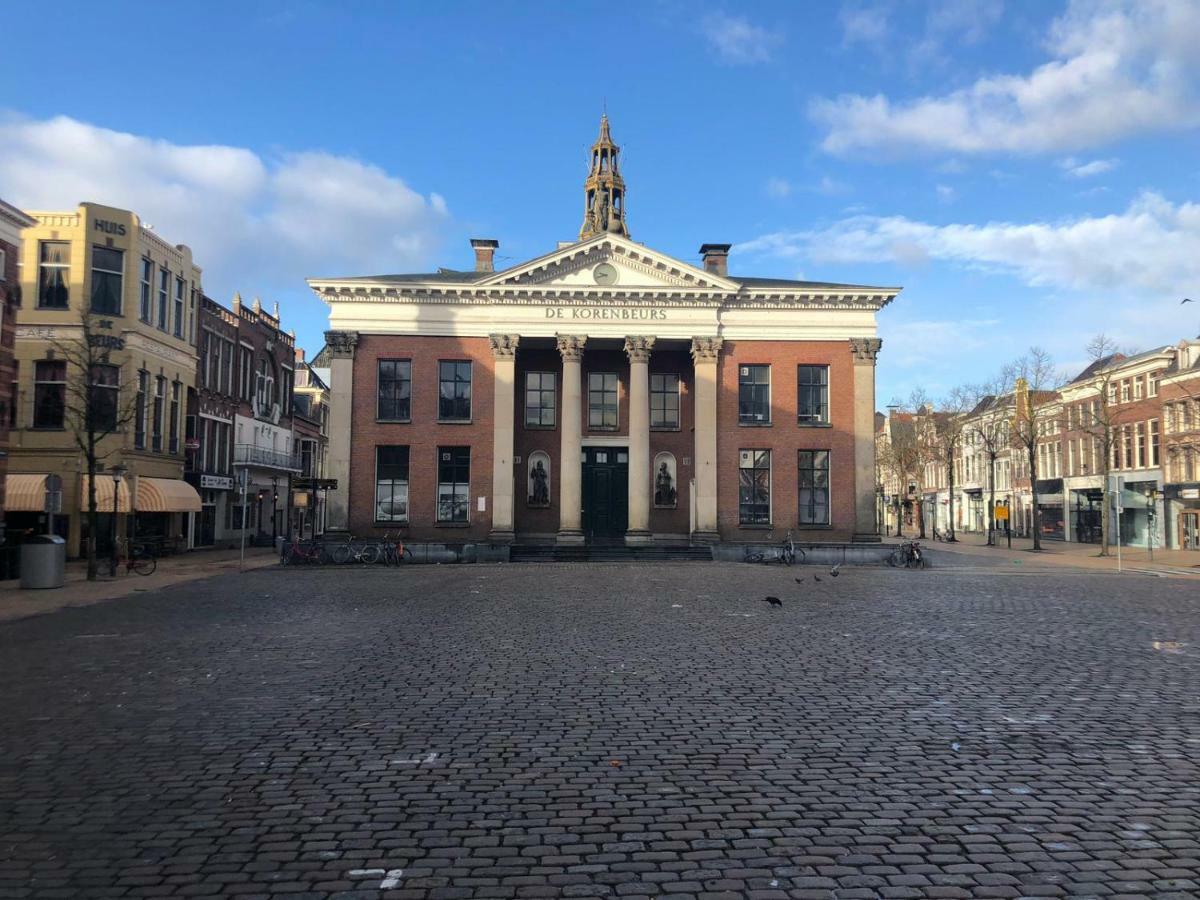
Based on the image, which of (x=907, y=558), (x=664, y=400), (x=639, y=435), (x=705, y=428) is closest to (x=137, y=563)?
(x=639, y=435)

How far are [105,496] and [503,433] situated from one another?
1571cm

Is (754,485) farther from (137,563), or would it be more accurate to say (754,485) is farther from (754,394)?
(137,563)

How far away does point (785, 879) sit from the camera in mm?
4496

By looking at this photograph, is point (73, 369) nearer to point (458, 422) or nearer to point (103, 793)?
point (458, 422)

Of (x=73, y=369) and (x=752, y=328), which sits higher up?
(x=752, y=328)

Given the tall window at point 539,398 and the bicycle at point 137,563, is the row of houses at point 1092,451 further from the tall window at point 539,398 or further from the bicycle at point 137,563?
the bicycle at point 137,563

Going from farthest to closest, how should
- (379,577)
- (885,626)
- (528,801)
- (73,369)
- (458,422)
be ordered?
(458,422)
(73,369)
(379,577)
(885,626)
(528,801)

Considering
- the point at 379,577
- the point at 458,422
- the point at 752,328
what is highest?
the point at 752,328

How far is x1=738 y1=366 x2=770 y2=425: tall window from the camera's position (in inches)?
1516

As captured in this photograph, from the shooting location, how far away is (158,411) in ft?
126

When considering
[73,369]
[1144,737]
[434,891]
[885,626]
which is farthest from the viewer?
[73,369]

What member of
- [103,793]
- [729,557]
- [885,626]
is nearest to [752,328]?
[729,557]

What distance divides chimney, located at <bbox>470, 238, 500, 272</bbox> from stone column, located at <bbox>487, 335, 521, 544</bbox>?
18.3 ft

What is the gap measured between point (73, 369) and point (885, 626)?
1286 inches
